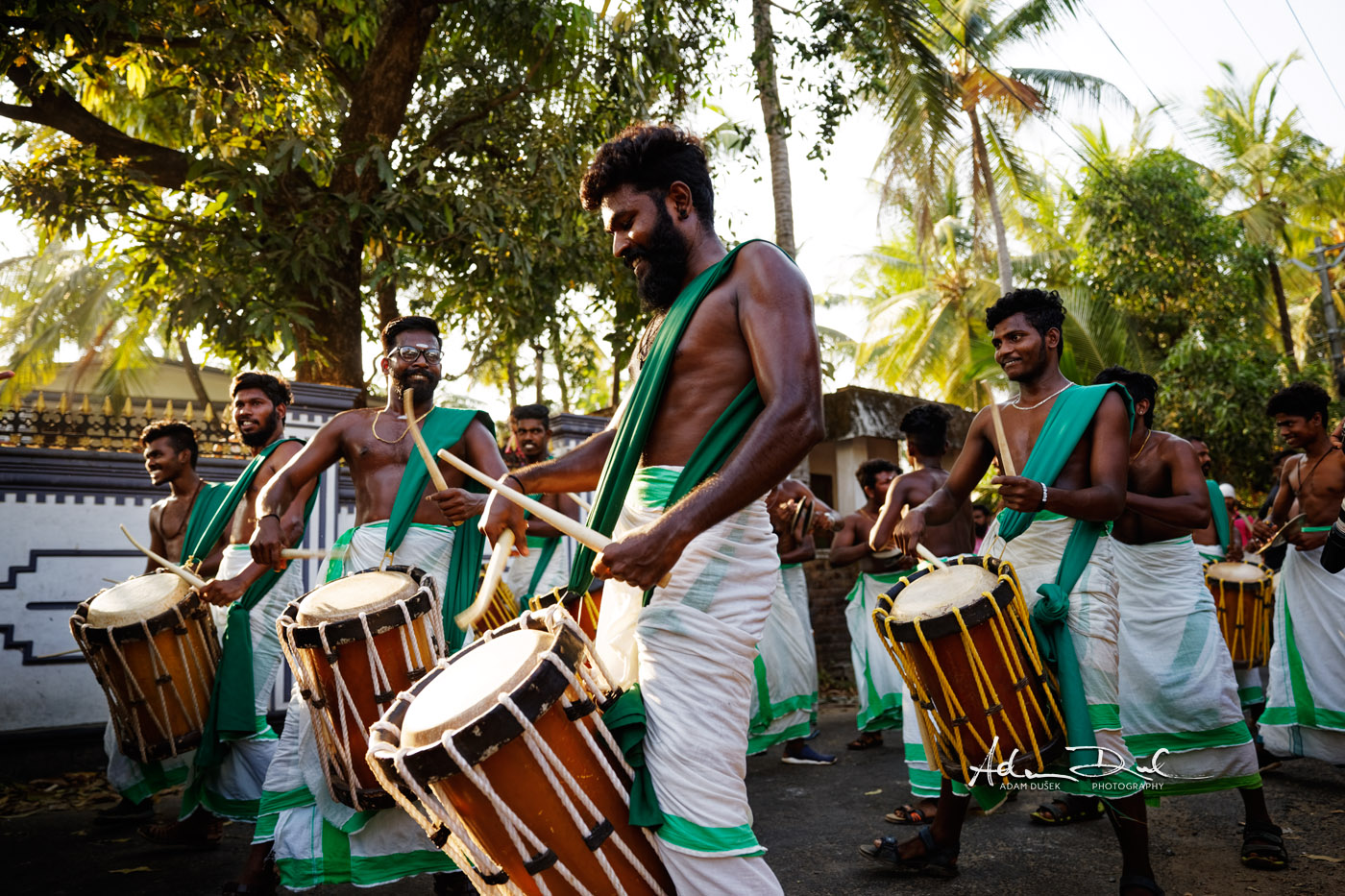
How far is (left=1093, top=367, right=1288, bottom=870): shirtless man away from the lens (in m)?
4.30

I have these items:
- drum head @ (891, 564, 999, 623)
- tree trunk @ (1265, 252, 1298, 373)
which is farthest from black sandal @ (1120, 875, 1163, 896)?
tree trunk @ (1265, 252, 1298, 373)

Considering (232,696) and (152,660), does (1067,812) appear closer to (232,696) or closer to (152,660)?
(232,696)

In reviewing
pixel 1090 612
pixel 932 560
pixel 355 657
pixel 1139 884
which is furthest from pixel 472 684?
pixel 1139 884

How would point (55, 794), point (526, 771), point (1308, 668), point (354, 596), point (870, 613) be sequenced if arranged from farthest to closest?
point (870, 613) → point (55, 794) → point (1308, 668) → point (354, 596) → point (526, 771)

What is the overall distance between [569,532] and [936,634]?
5.44ft

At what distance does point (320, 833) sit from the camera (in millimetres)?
3758

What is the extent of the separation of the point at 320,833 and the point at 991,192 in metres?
17.8

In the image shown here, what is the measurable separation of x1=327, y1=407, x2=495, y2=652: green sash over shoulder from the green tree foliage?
15.3 ft

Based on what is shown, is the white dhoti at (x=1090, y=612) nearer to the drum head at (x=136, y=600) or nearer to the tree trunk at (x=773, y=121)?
the drum head at (x=136, y=600)

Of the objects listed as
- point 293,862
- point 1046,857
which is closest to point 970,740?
point 1046,857

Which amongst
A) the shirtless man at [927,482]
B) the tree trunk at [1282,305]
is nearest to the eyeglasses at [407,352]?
the shirtless man at [927,482]

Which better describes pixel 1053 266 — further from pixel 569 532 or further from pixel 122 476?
pixel 569 532

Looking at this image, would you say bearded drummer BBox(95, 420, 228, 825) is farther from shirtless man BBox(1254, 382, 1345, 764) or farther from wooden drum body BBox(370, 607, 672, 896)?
shirtless man BBox(1254, 382, 1345, 764)

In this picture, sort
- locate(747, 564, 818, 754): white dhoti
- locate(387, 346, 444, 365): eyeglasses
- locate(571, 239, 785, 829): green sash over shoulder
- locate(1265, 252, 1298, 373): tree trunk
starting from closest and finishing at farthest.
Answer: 1. locate(571, 239, 785, 829): green sash over shoulder
2. locate(387, 346, 444, 365): eyeglasses
3. locate(747, 564, 818, 754): white dhoti
4. locate(1265, 252, 1298, 373): tree trunk
